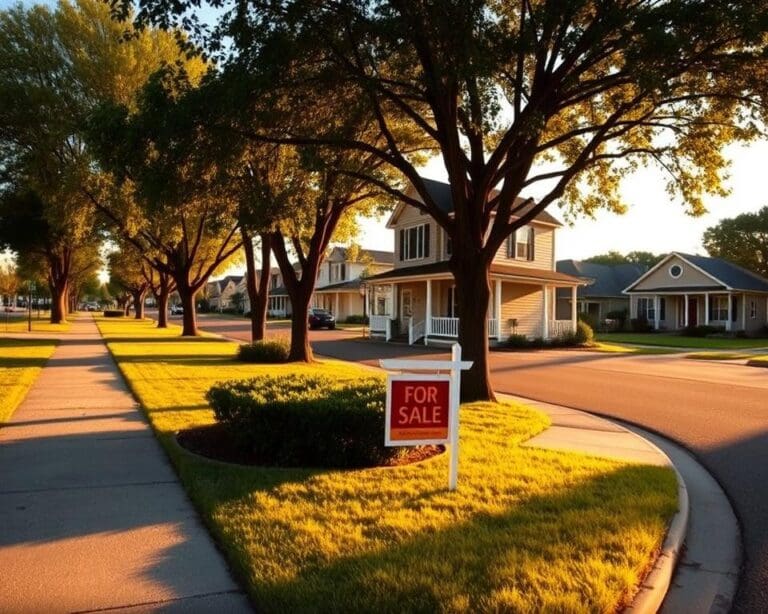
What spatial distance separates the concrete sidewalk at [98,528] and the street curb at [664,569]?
90.2 inches

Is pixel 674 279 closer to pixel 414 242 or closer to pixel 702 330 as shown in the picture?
pixel 702 330

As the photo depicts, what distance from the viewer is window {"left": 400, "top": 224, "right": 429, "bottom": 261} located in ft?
113

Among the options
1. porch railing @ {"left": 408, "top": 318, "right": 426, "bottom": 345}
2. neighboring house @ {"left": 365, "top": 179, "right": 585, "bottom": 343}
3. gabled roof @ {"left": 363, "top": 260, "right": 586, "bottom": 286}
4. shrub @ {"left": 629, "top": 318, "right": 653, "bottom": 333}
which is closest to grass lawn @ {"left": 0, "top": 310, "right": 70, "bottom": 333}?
neighboring house @ {"left": 365, "top": 179, "right": 585, "bottom": 343}

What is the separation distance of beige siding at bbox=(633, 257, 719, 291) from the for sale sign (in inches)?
1656

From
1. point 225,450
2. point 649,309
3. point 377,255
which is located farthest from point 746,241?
point 225,450

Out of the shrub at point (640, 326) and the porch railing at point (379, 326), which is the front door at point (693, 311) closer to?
the shrub at point (640, 326)

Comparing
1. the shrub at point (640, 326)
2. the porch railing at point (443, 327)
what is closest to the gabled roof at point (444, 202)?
the porch railing at point (443, 327)

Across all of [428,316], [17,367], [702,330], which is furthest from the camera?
[702,330]

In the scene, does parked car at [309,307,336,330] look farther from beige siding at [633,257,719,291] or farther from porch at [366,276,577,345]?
beige siding at [633,257,719,291]

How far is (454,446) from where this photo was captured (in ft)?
19.2

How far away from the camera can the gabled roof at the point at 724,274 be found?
42750 millimetres

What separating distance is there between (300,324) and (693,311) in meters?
35.4

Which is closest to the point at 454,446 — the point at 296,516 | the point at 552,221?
the point at 296,516

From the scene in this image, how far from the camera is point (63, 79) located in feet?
82.0
